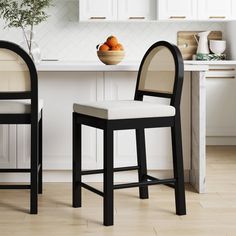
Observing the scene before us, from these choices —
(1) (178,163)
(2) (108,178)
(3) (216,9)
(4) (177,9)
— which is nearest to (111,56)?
(1) (178,163)

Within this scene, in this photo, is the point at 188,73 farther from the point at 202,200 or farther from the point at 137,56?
the point at 137,56

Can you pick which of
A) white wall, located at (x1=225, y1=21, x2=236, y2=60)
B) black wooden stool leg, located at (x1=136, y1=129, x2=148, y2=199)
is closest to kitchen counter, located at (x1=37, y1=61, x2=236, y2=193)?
black wooden stool leg, located at (x1=136, y1=129, x2=148, y2=199)

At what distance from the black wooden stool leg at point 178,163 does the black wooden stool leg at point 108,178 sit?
0.39 m

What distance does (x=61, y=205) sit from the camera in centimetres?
330

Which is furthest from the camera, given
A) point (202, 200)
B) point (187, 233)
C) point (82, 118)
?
point (202, 200)

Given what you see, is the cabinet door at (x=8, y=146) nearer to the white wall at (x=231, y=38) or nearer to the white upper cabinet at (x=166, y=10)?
the white upper cabinet at (x=166, y=10)

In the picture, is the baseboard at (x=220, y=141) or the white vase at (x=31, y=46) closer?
the white vase at (x=31, y=46)

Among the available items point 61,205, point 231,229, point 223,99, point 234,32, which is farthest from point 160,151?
point 234,32

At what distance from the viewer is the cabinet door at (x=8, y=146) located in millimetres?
3756

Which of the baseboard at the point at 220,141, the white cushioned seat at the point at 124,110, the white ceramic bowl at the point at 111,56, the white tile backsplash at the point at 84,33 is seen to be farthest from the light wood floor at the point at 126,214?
the white tile backsplash at the point at 84,33

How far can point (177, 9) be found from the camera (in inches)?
238

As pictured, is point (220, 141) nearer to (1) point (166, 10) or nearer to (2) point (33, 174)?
(1) point (166, 10)

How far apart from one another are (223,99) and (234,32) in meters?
0.73

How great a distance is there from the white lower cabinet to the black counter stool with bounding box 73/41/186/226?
1.28 ft
